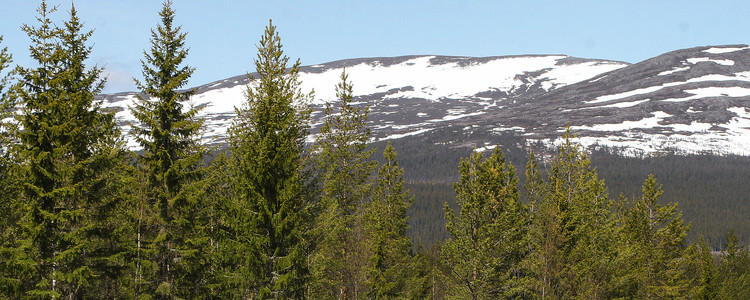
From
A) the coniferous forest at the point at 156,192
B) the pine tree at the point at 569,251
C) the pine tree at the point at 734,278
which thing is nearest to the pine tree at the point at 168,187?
the coniferous forest at the point at 156,192

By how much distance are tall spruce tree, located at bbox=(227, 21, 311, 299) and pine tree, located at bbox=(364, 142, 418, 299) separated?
33.9ft

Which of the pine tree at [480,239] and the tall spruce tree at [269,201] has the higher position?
the tall spruce tree at [269,201]

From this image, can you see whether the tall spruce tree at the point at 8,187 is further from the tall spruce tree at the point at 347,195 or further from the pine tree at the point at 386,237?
the pine tree at the point at 386,237

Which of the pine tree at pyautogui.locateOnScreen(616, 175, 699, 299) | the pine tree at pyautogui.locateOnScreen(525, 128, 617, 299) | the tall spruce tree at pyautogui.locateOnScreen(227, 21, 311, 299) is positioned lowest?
the pine tree at pyautogui.locateOnScreen(616, 175, 699, 299)

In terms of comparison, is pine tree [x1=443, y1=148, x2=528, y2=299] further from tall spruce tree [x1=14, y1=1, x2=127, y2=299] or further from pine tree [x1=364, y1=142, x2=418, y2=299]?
tall spruce tree [x1=14, y1=1, x2=127, y2=299]

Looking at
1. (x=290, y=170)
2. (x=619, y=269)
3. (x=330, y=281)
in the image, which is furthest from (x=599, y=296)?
(x=290, y=170)

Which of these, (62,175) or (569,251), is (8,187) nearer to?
(62,175)

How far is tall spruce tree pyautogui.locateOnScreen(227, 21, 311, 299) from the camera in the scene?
18.9 m

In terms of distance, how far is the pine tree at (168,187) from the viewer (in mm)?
19359

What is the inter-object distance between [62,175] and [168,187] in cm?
343

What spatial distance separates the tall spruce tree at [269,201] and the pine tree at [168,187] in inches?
58.8

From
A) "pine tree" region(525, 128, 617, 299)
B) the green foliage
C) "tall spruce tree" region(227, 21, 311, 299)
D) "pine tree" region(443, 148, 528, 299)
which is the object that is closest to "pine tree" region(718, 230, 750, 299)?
the green foliage

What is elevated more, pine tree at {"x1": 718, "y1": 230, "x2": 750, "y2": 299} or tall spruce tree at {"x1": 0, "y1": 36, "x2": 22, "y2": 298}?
tall spruce tree at {"x1": 0, "y1": 36, "x2": 22, "y2": 298}

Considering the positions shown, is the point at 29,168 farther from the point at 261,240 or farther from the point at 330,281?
the point at 330,281
